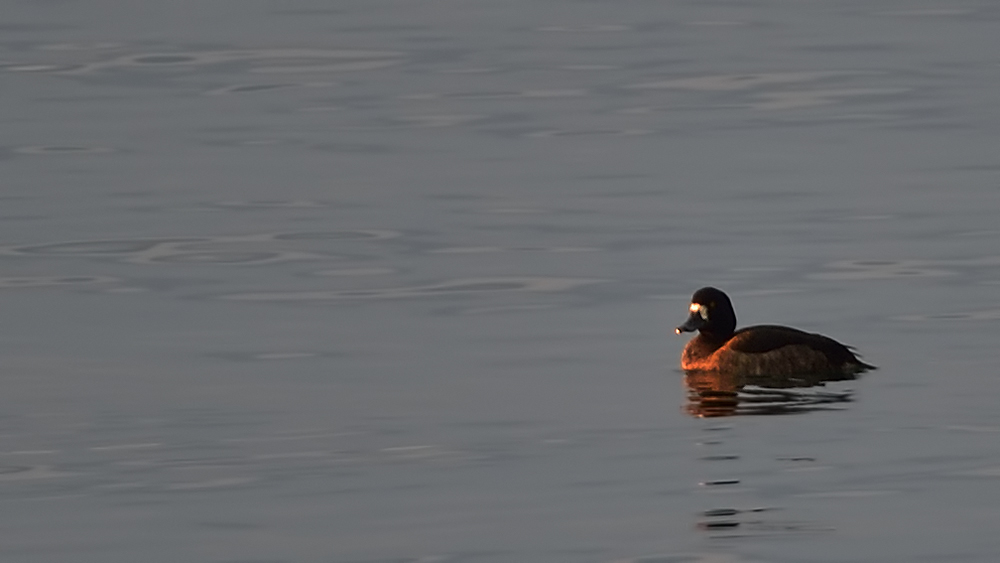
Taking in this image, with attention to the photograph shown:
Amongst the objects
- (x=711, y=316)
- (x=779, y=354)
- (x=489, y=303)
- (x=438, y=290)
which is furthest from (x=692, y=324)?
(x=438, y=290)

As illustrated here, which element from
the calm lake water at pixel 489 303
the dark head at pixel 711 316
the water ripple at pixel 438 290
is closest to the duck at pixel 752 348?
the dark head at pixel 711 316

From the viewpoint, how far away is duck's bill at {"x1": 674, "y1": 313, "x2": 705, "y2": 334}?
52.6 feet

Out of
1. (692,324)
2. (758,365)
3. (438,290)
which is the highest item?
(438,290)

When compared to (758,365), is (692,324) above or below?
above

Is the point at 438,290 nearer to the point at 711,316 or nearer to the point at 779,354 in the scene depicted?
the point at 711,316

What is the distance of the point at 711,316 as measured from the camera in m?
16.1

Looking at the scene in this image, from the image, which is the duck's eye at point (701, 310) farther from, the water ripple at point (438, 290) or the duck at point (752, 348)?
the water ripple at point (438, 290)

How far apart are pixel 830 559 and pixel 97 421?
521cm

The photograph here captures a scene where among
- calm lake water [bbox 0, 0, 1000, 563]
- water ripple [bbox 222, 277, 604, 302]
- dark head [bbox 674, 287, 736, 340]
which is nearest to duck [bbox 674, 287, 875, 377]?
dark head [bbox 674, 287, 736, 340]

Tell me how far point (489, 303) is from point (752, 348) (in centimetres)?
332

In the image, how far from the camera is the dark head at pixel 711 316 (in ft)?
52.7

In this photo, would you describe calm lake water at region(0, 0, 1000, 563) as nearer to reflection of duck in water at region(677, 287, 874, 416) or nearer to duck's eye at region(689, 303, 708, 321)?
reflection of duck in water at region(677, 287, 874, 416)

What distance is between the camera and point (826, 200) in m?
23.4

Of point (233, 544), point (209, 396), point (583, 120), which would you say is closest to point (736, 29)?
point (583, 120)
